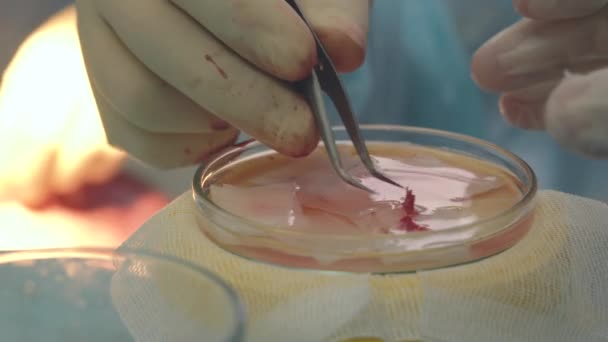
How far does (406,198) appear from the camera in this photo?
1.87 ft

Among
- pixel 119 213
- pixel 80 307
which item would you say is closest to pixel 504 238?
pixel 80 307

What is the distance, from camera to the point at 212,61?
0.64 meters

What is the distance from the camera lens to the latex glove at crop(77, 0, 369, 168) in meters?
0.60

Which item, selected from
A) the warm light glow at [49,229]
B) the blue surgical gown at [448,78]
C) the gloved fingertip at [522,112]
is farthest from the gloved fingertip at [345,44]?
the warm light glow at [49,229]

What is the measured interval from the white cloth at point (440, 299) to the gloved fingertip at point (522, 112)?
1.06ft

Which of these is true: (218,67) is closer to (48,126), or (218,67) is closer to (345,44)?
(345,44)

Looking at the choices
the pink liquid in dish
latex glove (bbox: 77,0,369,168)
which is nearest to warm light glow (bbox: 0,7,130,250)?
latex glove (bbox: 77,0,369,168)

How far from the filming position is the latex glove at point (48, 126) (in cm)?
164

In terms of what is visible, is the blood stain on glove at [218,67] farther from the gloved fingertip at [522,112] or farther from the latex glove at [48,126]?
the latex glove at [48,126]

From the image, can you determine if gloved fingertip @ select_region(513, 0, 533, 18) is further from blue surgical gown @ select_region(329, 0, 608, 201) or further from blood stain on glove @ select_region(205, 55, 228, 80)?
blue surgical gown @ select_region(329, 0, 608, 201)

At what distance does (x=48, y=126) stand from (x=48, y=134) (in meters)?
0.02

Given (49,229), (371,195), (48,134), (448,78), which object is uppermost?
(371,195)

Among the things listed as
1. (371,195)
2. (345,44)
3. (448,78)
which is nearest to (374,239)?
(371,195)

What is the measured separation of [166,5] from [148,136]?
0.15 meters
